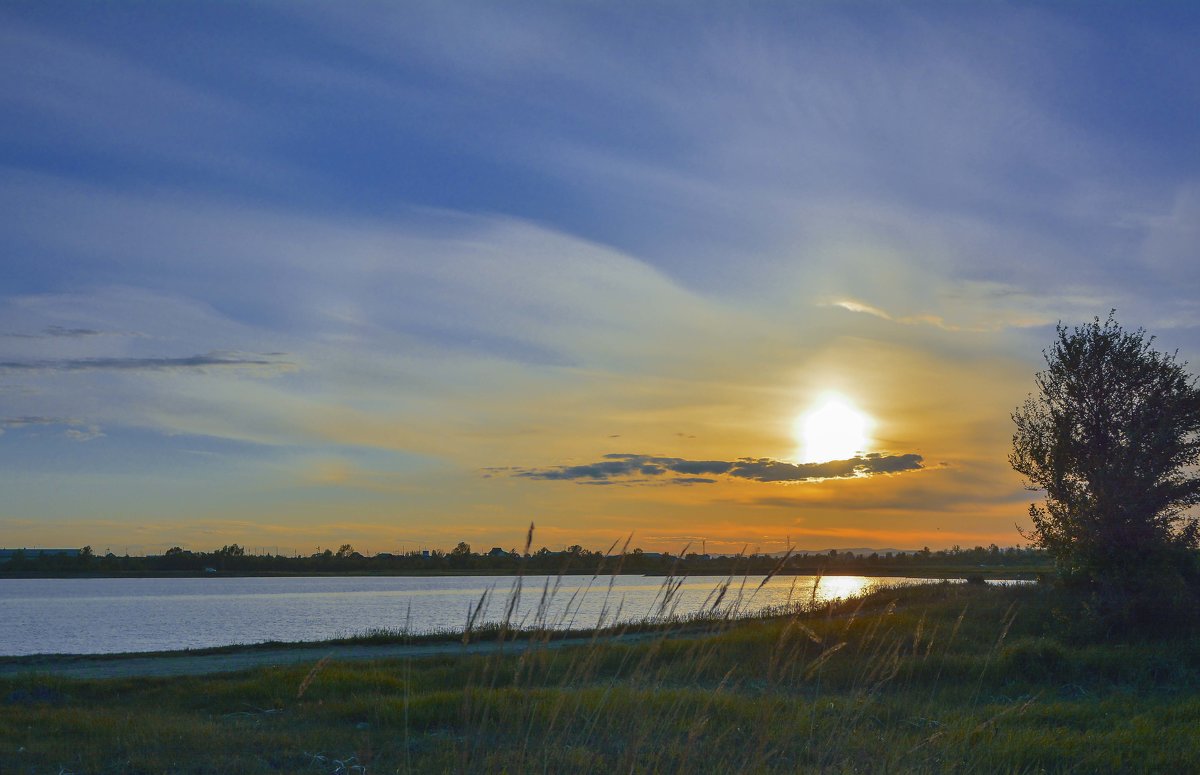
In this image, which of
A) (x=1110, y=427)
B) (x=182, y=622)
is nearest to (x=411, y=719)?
(x=1110, y=427)

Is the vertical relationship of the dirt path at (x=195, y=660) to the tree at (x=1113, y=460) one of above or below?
below

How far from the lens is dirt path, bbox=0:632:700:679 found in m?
21.7

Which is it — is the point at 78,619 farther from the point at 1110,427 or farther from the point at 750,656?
the point at 1110,427

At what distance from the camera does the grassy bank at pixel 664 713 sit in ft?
20.3

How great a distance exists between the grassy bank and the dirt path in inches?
80.6

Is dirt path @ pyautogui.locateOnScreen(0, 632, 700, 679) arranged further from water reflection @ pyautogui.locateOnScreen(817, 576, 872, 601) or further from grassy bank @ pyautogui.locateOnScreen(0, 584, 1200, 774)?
water reflection @ pyautogui.locateOnScreen(817, 576, 872, 601)

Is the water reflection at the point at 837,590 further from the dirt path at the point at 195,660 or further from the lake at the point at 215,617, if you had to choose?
the dirt path at the point at 195,660

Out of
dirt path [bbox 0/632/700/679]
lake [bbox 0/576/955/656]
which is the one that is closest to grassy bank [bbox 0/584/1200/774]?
dirt path [bbox 0/632/700/679]

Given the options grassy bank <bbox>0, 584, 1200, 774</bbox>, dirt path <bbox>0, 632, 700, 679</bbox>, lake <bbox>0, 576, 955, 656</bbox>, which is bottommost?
lake <bbox>0, 576, 955, 656</bbox>

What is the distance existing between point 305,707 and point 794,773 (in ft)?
33.6

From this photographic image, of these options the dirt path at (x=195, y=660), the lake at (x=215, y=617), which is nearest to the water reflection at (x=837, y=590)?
the lake at (x=215, y=617)

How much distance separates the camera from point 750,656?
69.2 ft

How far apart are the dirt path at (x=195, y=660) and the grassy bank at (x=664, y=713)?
6.71 ft

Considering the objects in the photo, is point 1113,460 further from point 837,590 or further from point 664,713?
point 837,590
